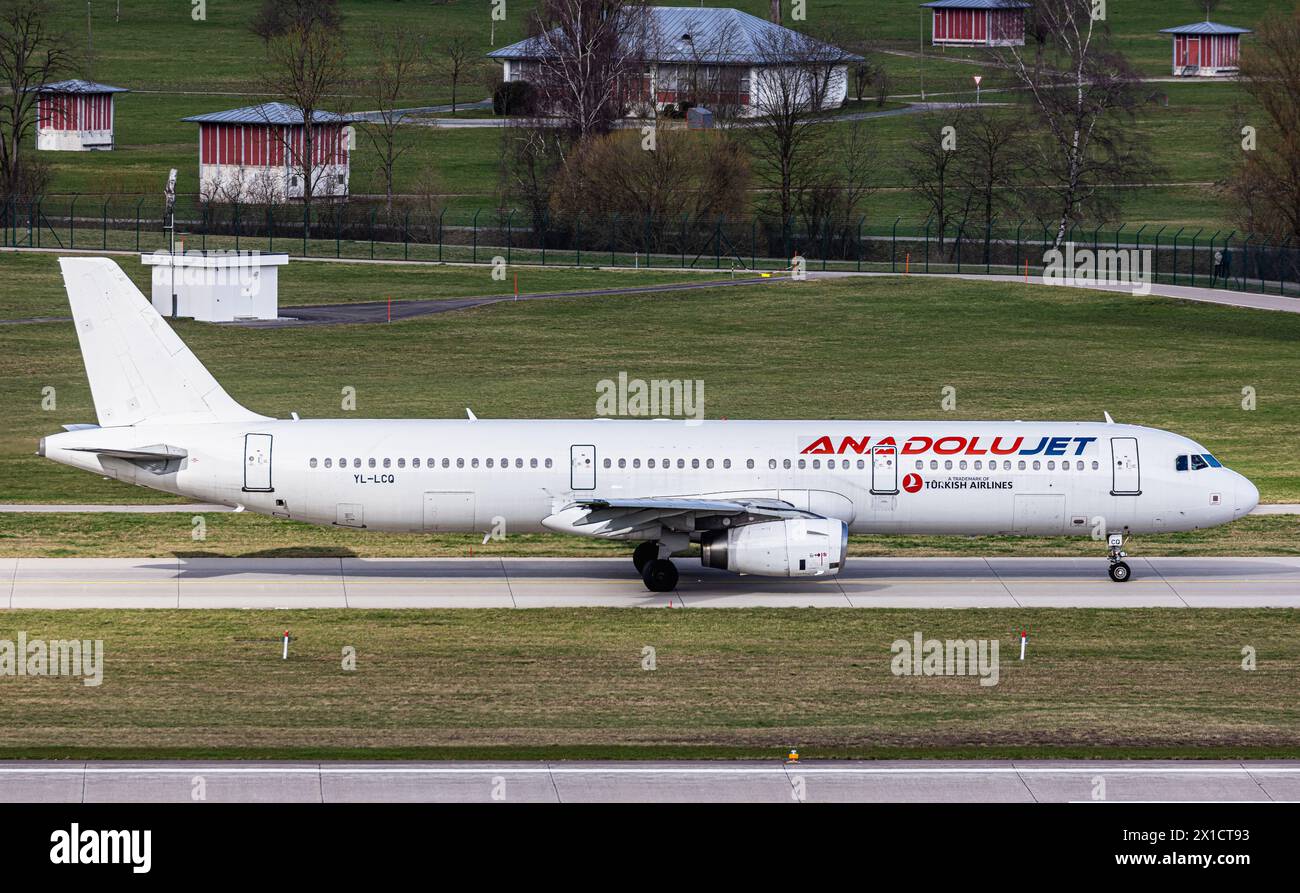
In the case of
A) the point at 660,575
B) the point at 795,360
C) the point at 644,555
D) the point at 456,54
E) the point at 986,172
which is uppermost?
the point at 456,54

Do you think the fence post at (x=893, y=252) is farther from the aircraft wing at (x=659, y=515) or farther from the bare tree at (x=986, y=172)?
the aircraft wing at (x=659, y=515)

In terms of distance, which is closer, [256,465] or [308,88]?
[256,465]

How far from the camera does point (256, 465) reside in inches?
1639

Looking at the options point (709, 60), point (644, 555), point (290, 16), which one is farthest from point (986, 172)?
point (644, 555)

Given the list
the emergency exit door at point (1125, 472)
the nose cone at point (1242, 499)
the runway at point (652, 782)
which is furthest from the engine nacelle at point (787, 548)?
the runway at point (652, 782)

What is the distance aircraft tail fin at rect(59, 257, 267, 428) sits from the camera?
41875 millimetres

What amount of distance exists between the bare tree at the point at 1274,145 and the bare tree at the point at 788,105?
26971mm

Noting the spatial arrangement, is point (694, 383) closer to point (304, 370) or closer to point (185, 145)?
point (304, 370)

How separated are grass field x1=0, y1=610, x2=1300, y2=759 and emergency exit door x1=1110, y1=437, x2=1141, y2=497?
3.45m

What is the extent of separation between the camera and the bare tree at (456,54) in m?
172

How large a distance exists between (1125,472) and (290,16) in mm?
147792

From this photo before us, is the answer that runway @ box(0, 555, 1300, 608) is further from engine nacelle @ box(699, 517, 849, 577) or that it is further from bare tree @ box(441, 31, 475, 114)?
bare tree @ box(441, 31, 475, 114)

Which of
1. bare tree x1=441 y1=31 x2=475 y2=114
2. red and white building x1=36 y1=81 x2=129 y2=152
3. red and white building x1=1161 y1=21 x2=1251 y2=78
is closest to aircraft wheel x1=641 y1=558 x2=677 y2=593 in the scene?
red and white building x1=36 y1=81 x2=129 y2=152

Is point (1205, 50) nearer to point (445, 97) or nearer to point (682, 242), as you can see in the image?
point (445, 97)
